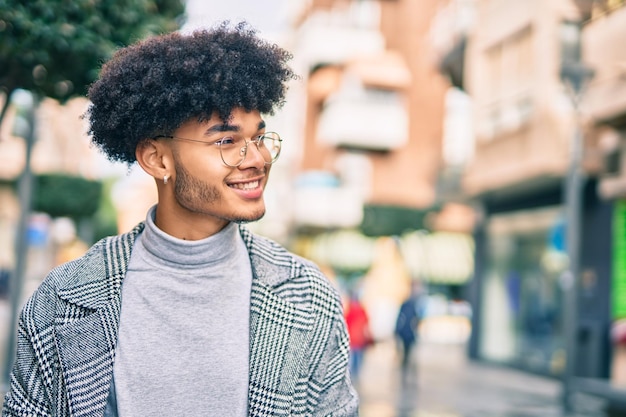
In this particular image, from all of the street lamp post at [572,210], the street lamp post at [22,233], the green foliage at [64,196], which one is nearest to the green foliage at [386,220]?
the green foliage at [64,196]

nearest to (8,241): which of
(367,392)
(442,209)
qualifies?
(442,209)

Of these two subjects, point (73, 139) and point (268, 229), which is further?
point (268, 229)

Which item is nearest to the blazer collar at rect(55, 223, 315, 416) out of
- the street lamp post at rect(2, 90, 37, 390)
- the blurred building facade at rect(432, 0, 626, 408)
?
the street lamp post at rect(2, 90, 37, 390)

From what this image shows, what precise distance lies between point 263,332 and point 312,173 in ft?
137

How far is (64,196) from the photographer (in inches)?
1148

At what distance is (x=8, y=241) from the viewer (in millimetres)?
44250

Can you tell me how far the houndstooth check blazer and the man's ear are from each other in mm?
267

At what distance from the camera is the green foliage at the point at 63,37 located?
5.32m

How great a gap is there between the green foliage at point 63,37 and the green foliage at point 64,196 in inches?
918

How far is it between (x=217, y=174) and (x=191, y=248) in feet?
0.70

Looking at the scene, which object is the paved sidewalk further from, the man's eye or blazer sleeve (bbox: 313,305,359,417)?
the man's eye

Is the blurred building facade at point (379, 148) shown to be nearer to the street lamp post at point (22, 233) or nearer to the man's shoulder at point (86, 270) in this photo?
the street lamp post at point (22, 233)

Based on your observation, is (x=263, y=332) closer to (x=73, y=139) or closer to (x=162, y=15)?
(x=162, y=15)

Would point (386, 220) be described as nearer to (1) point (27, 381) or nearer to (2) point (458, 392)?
(2) point (458, 392)
